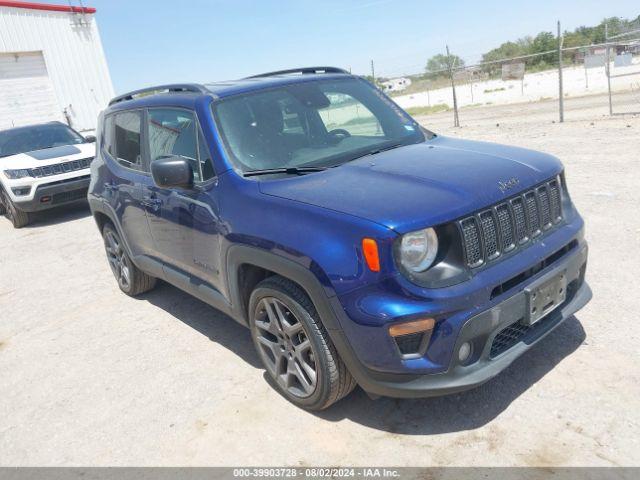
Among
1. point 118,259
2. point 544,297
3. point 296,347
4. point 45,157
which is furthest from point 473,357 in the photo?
point 45,157

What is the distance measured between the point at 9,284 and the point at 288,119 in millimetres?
4740

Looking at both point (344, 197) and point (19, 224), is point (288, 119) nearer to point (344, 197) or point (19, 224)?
point (344, 197)

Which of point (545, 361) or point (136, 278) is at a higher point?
point (136, 278)

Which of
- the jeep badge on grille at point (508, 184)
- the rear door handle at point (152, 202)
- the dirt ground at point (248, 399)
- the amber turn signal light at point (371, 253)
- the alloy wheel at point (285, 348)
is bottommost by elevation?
the dirt ground at point (248, 399)

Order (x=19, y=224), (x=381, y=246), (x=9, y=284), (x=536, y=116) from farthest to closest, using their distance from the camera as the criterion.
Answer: (x=536, y=116)
(x=19, y=224)
(x=9, y=284)
(x=381, y=246)

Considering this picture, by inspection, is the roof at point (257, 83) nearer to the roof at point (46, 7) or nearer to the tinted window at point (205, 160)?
the tinted window at point (205, 160)

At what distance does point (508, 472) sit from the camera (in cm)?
253

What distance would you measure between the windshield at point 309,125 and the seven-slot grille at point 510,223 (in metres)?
1.07

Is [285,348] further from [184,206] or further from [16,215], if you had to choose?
[16,215]

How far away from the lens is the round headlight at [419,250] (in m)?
2.58

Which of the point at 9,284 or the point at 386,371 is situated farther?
the point at 9,284

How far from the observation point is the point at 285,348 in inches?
127

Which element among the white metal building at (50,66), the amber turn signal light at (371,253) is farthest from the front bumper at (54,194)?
the white metal building at (50,66)

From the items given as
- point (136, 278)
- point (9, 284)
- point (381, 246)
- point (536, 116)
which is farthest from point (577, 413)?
point (536, 116)
